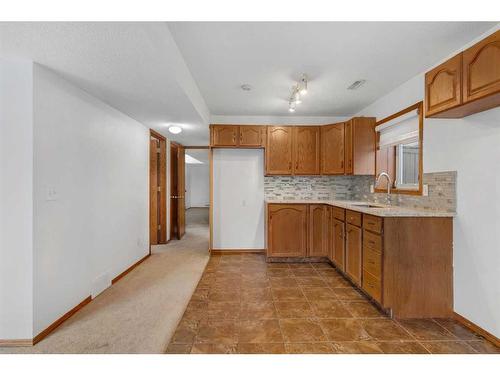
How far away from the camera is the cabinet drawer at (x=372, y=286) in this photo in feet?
7.61

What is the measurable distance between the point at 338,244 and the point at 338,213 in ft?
1.34

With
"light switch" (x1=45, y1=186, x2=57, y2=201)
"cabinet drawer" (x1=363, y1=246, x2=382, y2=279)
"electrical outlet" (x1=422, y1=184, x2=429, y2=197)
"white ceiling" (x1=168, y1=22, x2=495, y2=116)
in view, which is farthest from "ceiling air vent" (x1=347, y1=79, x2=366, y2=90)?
"light switch" (x1=45, y1=186, x2=57, y2=201)

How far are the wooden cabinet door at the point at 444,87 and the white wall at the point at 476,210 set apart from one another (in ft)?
1.01

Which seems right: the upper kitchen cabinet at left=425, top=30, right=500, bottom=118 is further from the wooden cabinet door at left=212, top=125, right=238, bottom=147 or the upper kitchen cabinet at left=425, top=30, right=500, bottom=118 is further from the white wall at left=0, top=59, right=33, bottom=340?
the white wall at left=0, top=59, right=33, bottom=340

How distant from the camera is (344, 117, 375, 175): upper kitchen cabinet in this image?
3.66m

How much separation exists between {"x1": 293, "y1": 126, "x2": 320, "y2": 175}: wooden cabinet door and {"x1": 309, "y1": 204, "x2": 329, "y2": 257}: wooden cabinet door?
2.15 feet

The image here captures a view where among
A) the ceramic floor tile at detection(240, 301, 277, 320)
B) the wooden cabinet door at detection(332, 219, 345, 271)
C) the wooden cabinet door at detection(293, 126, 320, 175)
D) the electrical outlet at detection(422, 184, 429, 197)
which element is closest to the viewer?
the ceramic floor tile at detection(240, 301, 277, 320)

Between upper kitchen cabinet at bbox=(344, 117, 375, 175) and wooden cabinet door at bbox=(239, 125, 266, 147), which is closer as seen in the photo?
upper kitchen cabinet at bbox=(344, 117, 375, 175)

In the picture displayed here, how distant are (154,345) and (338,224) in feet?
8.11

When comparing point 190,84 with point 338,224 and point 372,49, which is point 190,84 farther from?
point 338,224

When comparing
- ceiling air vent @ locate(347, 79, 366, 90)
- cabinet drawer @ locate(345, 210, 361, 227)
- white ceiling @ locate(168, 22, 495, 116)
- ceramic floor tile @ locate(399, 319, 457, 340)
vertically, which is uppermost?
ceiling air vent @ locate(347, 79, 366, 90)

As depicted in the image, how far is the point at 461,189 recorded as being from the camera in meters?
2.21

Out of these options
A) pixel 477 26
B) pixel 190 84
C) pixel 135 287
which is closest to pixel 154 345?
pixel 135 287

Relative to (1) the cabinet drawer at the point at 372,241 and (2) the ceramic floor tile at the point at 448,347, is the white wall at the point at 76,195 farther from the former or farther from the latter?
(2) the ceramic floor tile at the point at 448,347
